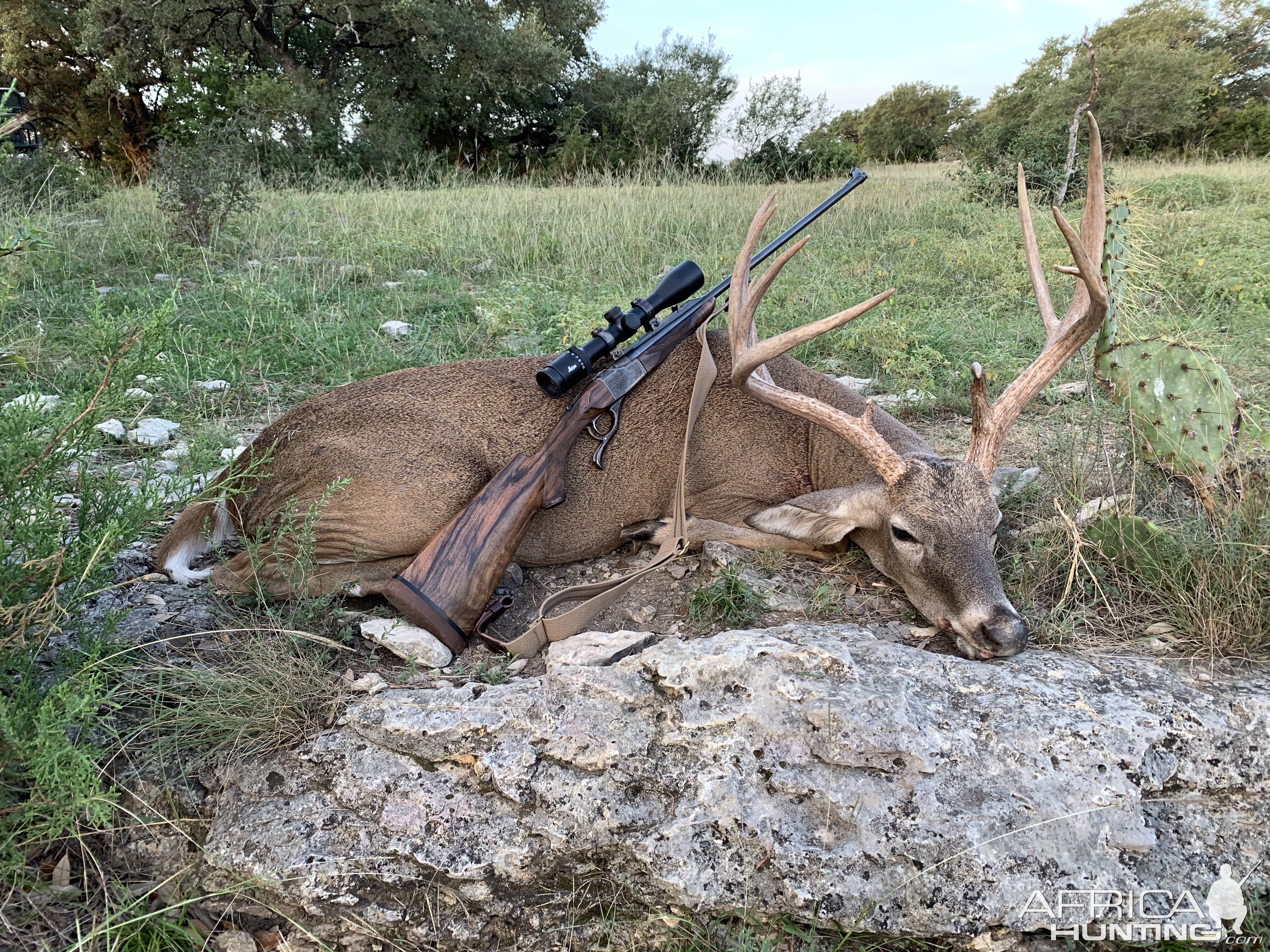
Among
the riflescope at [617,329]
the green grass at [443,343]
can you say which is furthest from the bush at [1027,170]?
the riflescope at [617,329]

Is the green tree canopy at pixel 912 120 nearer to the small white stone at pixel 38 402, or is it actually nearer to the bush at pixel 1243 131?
the bush at pixel 1243 131

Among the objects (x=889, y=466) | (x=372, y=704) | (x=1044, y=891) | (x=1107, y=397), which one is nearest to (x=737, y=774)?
(x=1044, y=891)

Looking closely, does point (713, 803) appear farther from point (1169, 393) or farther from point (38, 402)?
point (38, 402)

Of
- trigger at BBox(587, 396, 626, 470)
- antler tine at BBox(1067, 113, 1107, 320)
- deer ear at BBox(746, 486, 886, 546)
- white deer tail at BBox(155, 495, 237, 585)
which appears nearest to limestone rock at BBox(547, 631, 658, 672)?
deer ear at BBox(746, 486, 886, 546)

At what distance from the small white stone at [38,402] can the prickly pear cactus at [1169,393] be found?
414 cm

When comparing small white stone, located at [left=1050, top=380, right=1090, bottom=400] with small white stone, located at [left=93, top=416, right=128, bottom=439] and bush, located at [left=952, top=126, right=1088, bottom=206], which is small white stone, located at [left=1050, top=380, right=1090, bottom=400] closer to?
small white stone, located at [left=93, top=416, right=128, bottom=439]

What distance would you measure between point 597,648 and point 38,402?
94.6 inches

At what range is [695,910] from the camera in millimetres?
2328

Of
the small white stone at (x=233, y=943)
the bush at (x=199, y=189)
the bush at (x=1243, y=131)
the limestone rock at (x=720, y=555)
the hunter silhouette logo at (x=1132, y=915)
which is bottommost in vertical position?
the small white stone at (x=233, y=943)

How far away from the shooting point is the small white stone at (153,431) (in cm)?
488

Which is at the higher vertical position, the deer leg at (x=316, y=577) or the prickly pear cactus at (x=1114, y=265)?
the prickly pear cactus at (x=1114, y=265)

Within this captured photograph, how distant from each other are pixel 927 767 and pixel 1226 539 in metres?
1.61

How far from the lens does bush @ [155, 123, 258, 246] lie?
8633 mm

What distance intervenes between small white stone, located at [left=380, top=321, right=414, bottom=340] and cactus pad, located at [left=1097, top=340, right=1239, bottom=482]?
5.13 m
